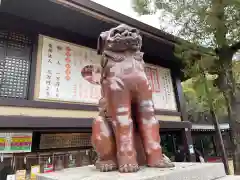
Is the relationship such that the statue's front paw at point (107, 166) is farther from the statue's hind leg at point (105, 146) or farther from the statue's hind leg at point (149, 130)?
the statue's hind leg at point (149, 130)

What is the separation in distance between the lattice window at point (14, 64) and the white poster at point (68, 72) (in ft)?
0.95

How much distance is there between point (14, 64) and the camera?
3717 mm

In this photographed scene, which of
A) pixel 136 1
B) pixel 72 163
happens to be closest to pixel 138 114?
pixel 72 163

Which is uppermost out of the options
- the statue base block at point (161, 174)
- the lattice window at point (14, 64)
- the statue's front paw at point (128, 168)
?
the lattice window at point (14, 64)

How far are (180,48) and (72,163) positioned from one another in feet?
11.9

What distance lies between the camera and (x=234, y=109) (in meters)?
4.11

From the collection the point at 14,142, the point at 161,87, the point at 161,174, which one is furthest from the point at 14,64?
the point at 161,87

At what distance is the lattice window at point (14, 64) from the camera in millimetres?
3562

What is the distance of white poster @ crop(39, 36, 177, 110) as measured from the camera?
4.02 meters

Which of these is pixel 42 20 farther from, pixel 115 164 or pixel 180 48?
pixel 115 164

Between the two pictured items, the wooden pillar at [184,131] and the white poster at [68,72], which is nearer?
the white poster at [68,72]

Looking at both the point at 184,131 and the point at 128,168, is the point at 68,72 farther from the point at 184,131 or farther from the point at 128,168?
the point at 184,131

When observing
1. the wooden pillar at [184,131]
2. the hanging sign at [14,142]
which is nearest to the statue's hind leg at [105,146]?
the hanging sign at [14,142]

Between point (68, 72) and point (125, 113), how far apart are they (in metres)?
3.06
